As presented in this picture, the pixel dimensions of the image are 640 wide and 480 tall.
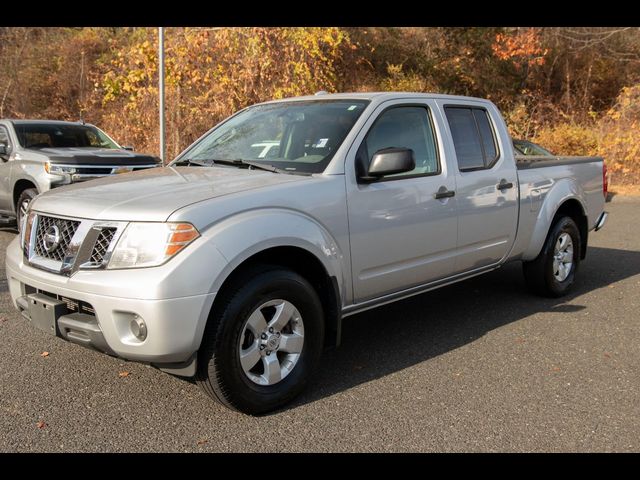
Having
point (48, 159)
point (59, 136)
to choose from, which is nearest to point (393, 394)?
point (48, 159)

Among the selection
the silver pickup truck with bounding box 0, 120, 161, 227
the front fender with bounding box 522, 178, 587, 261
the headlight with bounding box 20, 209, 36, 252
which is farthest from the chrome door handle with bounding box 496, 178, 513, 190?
the silver pickup truck with bounding box 0, 120, 161, 227

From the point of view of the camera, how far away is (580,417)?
11.5 feet

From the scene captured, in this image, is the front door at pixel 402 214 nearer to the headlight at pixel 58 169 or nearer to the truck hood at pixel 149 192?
the truck hood at pixel 149 192

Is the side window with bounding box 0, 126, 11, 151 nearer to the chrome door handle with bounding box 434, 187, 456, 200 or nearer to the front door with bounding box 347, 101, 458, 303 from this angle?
the front door with bounding box 347, 101, 458, 303

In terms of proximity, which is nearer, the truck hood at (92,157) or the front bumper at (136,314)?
the front bumper at (136,314)

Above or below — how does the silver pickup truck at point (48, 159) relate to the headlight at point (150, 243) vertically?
above

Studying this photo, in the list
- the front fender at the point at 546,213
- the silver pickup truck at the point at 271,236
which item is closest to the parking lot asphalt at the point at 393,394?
the silver pickup truck at the point at 271,236

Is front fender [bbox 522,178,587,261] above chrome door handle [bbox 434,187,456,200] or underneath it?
underneath

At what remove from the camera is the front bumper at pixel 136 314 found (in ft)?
9.98

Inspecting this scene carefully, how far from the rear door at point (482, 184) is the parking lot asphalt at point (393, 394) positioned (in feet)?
2.23

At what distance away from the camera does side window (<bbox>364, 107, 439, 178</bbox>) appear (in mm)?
4277

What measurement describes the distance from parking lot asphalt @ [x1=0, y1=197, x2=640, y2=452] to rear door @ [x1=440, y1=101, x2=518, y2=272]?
68cm

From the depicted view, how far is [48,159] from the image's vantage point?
8.33 meters

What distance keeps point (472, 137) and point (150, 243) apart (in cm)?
307
